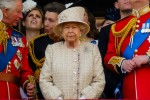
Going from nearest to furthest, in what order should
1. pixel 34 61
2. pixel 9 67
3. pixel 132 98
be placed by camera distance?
pixel 132 98, pixel 9 67, pixel 34 61

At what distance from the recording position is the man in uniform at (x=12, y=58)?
18.8 ft

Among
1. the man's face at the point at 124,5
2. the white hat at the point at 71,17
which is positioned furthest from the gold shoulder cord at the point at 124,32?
the man's face at the point at 124,5

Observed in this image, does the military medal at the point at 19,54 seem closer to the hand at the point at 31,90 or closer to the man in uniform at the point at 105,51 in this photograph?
the hand at the point at 31,90

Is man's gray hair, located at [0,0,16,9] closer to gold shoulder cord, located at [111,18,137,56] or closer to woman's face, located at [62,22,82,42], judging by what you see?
woman's face, located at [62,22,82,42]

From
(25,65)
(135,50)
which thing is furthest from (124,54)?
(25,65)

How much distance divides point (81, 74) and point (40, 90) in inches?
20.4

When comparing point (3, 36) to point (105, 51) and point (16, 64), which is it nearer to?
point (16, 64)

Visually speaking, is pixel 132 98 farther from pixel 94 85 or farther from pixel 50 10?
pixel 50 10

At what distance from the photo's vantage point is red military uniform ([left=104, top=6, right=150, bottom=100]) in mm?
5328

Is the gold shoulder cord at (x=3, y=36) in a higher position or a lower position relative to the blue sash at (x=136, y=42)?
higher

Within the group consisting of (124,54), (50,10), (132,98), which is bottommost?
(132,98)

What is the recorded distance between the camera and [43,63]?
6000mm

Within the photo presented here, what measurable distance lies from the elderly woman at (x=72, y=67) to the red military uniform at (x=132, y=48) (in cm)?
15

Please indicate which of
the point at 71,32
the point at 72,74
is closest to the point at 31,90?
the point at 72,74
